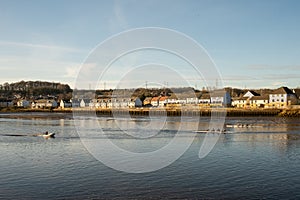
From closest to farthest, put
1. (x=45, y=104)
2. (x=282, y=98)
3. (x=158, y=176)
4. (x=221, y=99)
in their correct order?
(x=158, y=176)
(x=282, y=98)
(x=221, y=99)
(x=45, y=104)

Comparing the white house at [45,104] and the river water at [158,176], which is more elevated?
the white house at [45,104]

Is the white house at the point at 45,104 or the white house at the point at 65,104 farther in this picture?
the white house at the point at 45,104

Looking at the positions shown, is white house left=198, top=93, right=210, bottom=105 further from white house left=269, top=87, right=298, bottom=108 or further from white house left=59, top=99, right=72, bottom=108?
white house left=59, top=99, right=72, bottom=108

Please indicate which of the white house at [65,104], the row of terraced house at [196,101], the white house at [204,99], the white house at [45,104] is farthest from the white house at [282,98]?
the white house at [45,104]

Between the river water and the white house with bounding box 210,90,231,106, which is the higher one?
the white house with bounding box 210,90,231,106

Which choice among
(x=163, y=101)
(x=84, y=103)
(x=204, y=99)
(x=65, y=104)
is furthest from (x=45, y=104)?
(x=204, y=99)

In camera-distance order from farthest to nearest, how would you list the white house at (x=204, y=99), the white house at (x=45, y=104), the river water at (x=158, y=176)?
the white house at (x=45, y=104) < the white house at (x=204, y=99) < the river water at (x=158, y=176)

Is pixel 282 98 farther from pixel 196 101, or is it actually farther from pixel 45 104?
pixel 45 104

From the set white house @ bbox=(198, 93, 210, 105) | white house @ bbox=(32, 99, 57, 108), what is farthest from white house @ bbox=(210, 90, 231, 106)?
white house @ bbox=(32, 99, 57, 108)

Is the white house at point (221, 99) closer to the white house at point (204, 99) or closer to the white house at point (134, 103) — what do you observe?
the white house at point (204, 99)

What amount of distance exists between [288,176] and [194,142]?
10699mm

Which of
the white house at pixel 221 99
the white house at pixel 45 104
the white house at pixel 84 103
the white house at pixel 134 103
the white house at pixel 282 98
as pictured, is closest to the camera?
the white house at pixel 282 98

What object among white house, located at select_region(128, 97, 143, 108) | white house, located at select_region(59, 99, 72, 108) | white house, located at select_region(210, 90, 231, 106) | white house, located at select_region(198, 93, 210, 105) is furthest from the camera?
white house, located at select_region(59, 99, 72, 108)

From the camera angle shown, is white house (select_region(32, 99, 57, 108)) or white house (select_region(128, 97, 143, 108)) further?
white house (select_region(32, 99, 57, 108))
